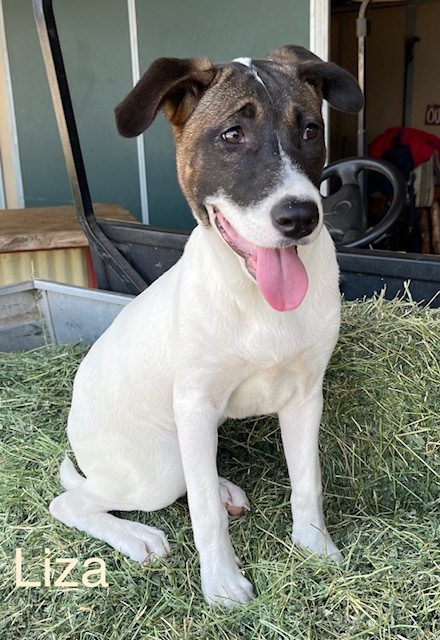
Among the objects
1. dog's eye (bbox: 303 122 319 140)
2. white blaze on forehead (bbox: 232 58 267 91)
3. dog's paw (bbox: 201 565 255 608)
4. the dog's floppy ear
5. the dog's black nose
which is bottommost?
dog's paw (bbox: 201 565 255 608)

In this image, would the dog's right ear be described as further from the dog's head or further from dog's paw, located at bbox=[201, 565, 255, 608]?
dog's paw, located at bbox=[201, 565, 255, 608]

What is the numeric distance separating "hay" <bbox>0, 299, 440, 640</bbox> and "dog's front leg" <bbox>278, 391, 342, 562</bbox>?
0.25ft

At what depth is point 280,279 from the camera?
63.0 inches

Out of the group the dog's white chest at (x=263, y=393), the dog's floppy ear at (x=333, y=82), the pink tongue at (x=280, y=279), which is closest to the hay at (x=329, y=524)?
the dog's white chest at (x=263, y=393)

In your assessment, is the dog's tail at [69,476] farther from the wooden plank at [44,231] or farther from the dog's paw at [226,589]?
the wooden plank at [44,231]

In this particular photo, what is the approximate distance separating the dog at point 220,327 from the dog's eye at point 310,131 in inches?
0.4

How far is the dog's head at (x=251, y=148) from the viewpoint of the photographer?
1.47 meters

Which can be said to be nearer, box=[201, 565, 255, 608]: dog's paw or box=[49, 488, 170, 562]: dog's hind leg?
box=[201, 565, 255, 608]: dog's paw

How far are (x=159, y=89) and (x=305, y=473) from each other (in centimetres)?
115

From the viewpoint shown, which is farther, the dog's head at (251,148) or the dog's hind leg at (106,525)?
the dog's hind leg at (106,525)

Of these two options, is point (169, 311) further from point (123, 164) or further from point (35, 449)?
point (123, 164)

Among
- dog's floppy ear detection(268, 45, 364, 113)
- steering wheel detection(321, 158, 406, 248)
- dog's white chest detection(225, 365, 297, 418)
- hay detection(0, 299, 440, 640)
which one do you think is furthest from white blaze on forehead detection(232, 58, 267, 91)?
steering wheel detection(321, 158, 406, 248)

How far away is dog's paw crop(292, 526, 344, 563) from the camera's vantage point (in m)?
1.92

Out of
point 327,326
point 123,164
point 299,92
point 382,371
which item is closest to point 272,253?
point 327,326
